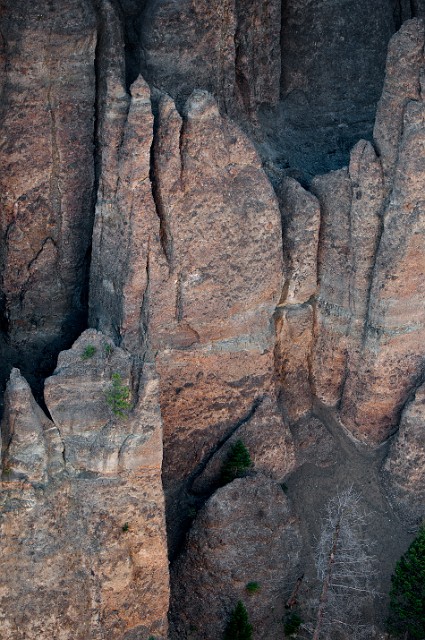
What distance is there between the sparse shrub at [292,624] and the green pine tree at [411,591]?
264 cm

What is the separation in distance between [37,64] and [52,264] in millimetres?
5856

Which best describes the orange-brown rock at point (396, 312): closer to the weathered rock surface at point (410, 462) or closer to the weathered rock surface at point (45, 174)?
the weathered rock surface at point (410, 462)

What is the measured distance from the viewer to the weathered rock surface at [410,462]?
146ft

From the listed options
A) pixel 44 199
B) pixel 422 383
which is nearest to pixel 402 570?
pixel 422 383

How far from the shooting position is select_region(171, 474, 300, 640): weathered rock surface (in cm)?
4250

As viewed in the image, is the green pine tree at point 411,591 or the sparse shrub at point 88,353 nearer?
the sparse shrub at point 88,353

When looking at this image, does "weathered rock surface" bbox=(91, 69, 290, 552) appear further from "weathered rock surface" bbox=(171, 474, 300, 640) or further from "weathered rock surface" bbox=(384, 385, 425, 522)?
"weathered rock surface" bbox=(384, 385, 425, 522)

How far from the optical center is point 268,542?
141 ft

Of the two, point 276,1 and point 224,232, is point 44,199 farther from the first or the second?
point 276,1

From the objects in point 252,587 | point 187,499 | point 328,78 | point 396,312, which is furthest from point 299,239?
point 252,587

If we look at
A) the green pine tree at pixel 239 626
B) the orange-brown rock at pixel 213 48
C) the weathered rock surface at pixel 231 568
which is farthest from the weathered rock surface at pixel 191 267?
the green pine tree at pixel 239 626

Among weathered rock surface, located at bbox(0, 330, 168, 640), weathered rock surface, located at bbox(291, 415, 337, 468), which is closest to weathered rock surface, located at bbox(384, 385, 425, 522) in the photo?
weathered rock surface, located at bbox(291, 415, 337, 468)

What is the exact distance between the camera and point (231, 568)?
1674 inches

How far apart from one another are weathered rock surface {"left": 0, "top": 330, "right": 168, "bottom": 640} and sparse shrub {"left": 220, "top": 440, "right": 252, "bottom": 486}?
4287mm
